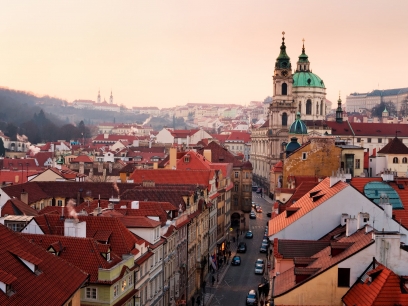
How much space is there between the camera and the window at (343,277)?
1073 inches

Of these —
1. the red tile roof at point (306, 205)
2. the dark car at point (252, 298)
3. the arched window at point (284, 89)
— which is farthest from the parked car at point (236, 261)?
the arched window at point (284, 89)

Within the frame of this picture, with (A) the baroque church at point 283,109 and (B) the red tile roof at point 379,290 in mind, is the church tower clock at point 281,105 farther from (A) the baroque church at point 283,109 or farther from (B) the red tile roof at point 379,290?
(B) the red tile roof at point 379,290

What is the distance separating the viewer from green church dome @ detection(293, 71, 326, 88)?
15950 cm

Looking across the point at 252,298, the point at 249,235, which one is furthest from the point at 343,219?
the point at 249,235

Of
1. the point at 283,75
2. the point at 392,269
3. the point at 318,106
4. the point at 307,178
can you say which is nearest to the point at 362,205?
the point at 392,269

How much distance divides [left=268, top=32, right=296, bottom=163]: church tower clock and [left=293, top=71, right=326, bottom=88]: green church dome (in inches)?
737

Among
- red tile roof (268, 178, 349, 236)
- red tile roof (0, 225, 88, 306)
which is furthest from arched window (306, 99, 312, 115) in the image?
red tile roof (0, 225, 88, 306)

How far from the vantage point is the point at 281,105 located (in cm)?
13912

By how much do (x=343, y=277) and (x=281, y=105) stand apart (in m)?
113

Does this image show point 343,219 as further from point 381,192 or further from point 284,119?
point 284,119

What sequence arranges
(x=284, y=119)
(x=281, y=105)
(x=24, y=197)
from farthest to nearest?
(x=284, y=119), (x=281, y=105), (x=24, y=197)

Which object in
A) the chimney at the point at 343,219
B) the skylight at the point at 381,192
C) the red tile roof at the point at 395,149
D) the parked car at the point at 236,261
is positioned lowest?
the parked car at the point at 236,261

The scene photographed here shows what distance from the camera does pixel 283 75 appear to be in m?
140

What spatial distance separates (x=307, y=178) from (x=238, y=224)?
31296mm
